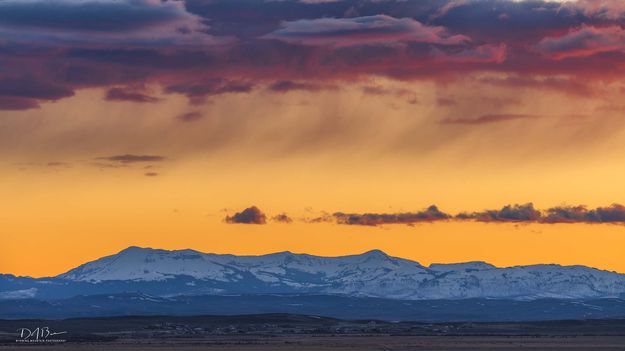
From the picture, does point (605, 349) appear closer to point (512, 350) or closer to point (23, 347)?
point (512, 350)

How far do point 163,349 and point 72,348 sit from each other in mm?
15621

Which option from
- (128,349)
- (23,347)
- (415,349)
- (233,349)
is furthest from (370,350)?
(23,347)

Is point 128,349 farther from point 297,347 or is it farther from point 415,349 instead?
point 415,349

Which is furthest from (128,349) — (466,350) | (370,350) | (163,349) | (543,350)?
(543,350)

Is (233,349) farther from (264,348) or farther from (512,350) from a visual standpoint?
(512,350)

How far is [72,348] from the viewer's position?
199125 millimetres

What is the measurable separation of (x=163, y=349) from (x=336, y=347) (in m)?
26.2

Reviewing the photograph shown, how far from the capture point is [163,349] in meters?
194

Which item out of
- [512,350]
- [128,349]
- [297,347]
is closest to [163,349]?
[128,349]

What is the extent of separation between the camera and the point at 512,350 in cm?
19400

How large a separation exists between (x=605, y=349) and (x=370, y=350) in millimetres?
37840

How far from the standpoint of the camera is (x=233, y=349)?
195875 millimetres

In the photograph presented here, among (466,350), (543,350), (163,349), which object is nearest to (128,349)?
(163,349)

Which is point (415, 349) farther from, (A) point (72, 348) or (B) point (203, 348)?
(A) point (72, 348)
